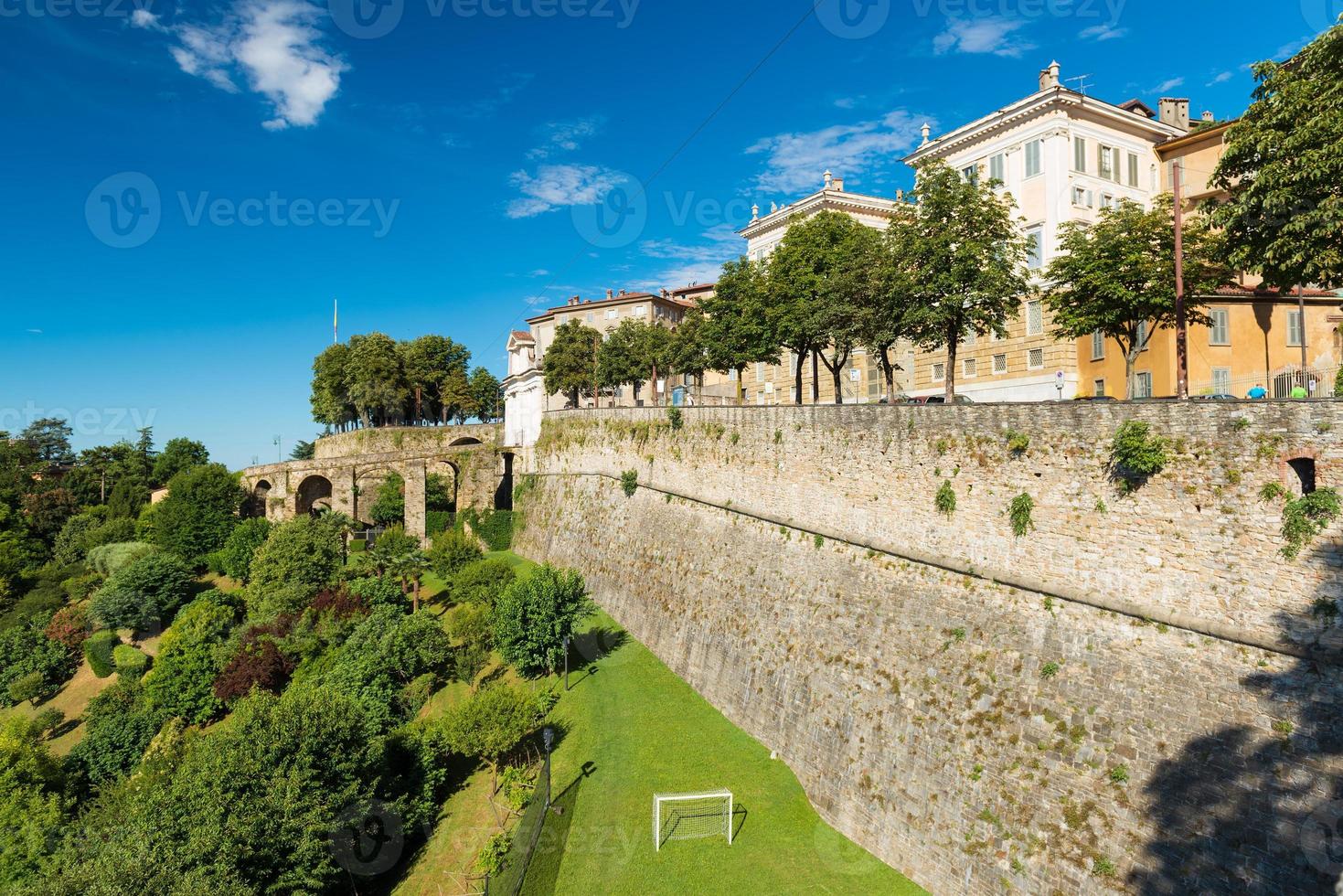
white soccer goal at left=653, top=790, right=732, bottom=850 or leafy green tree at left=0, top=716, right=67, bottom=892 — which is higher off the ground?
white soccer goal at left=653, top=790, right=732, bottom=850

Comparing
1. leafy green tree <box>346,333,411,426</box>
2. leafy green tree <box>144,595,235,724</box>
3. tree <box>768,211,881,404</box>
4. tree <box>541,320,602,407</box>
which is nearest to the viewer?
tree <box>768,211,881,404</box>

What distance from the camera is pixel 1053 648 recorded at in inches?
517

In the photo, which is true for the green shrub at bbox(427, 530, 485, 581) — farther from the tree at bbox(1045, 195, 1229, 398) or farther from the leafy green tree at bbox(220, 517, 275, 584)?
the tree at bbox(1045, 195, 1229, 398)

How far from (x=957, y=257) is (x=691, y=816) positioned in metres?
16.7

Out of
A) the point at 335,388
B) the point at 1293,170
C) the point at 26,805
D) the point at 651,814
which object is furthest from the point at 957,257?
the point at 335,388

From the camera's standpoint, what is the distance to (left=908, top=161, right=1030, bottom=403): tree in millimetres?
19672

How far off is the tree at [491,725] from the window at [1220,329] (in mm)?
25239

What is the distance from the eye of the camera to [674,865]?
1475 centimetres

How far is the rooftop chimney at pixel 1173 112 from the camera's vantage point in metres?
36.2

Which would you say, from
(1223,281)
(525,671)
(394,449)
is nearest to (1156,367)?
(1223,281)

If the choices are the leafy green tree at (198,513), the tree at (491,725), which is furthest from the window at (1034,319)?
the leafy green tree at (198,513)

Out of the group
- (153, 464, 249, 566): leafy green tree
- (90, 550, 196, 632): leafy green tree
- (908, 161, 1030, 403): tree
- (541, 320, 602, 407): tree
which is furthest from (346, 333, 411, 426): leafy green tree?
(908, 161, 1030, 403): tree

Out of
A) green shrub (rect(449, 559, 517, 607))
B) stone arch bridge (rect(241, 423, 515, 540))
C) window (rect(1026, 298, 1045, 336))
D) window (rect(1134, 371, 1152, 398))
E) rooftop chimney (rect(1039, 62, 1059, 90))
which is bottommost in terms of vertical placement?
green shrub (rect(449, 559, 517, 607))

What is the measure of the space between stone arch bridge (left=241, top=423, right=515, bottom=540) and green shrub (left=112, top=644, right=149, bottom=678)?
13.6 metres
